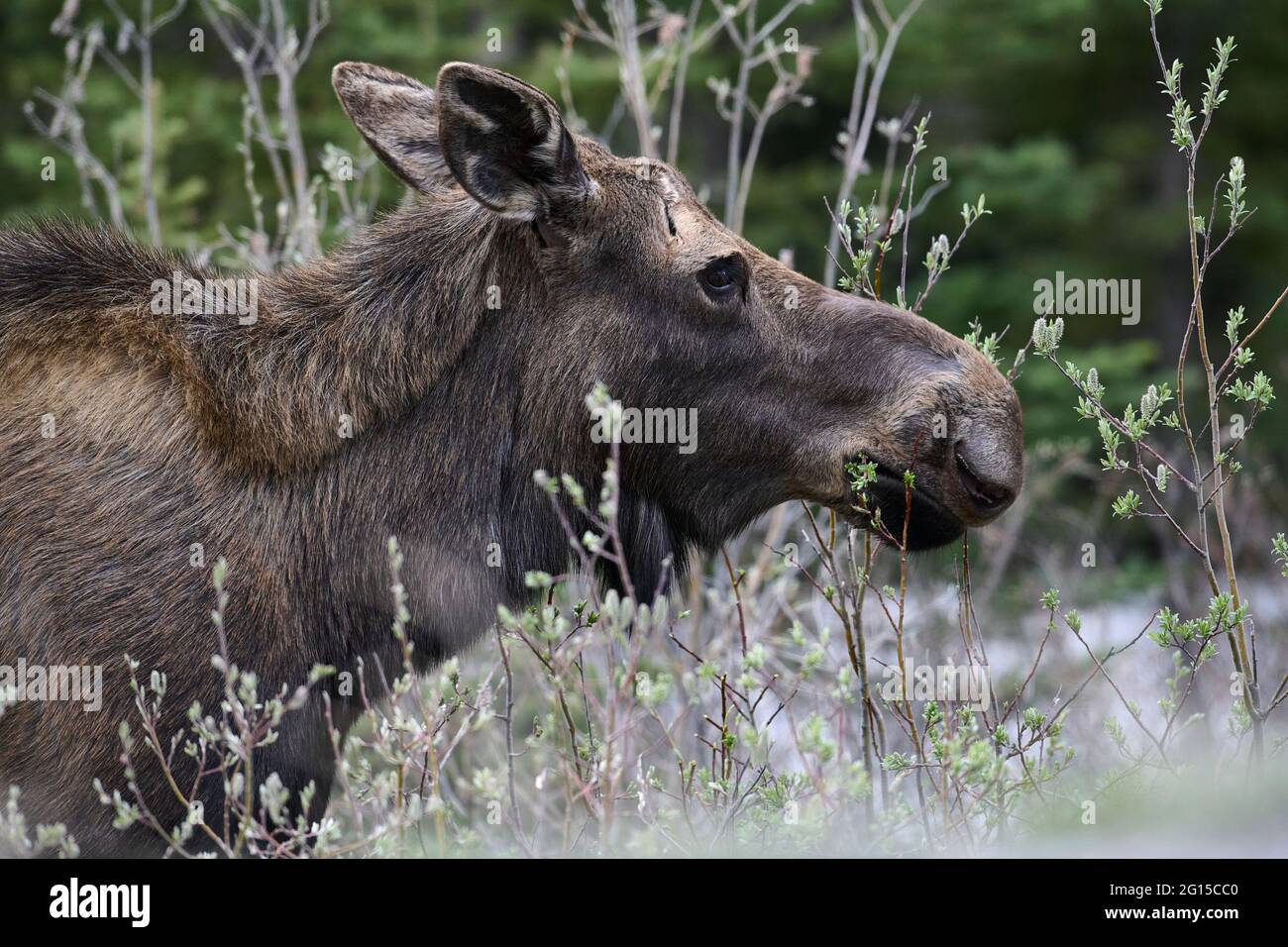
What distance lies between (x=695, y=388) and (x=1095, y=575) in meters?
9.32

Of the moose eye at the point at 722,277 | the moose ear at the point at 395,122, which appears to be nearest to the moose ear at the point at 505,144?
the moose eye at the point at 722,277

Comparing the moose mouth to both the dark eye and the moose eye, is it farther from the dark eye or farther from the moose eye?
the dark eye

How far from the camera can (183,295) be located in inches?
175

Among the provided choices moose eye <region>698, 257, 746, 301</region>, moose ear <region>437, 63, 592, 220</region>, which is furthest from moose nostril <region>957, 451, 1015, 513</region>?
moose ear <region>437, 63, 592, 220</region>

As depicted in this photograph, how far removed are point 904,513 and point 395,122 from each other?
2.22 meters

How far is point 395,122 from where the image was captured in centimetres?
509

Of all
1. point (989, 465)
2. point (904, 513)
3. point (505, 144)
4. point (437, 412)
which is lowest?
point (904, 513)

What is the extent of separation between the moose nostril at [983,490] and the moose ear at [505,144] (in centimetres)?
135

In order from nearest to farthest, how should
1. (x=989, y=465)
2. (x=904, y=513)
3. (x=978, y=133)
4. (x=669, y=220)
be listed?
(x=989, y=465) → (x=904, y=513) → (x=669, y=220) → (x=978, y=133)

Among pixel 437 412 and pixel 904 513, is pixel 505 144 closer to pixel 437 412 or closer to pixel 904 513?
pixel 437 412

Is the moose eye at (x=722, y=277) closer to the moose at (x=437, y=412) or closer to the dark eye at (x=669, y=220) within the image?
the moose at (x=437, y=412)

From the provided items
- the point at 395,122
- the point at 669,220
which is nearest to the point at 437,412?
the point at 669,220
